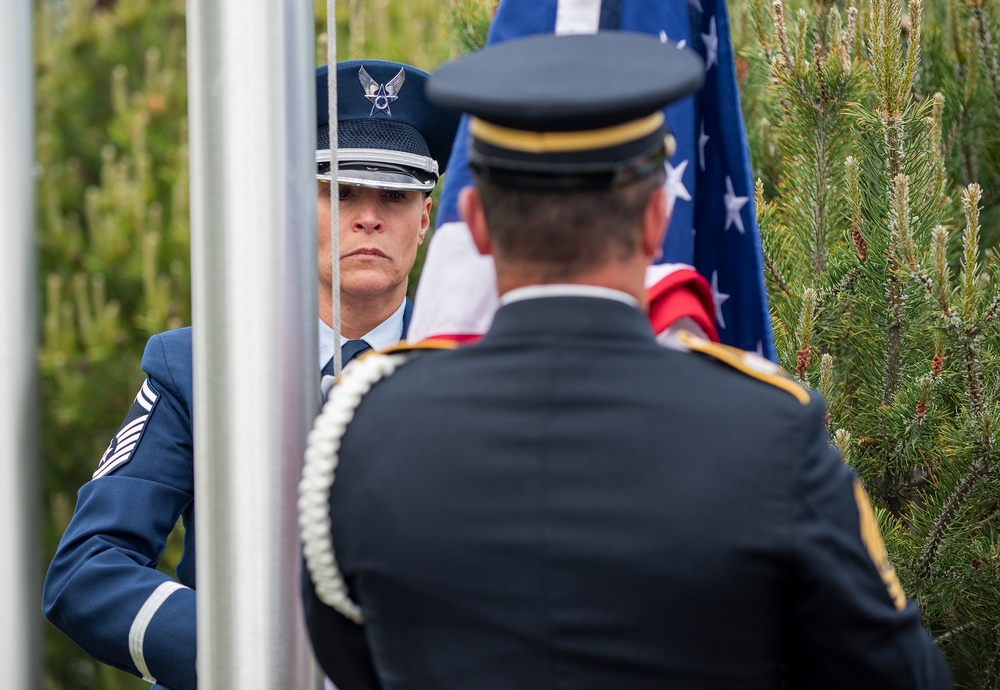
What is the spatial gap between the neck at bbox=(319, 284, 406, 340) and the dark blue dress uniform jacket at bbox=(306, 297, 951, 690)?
1162 mm

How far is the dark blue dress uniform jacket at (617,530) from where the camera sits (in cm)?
116

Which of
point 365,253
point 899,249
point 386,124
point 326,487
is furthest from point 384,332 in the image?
point 326,487

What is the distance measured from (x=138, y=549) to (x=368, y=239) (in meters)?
0.76

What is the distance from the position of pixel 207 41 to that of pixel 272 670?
2.37ft

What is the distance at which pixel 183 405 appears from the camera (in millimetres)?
2117

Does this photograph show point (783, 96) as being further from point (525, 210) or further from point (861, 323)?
point (525, 210)

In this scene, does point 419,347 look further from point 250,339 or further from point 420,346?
point 250,339

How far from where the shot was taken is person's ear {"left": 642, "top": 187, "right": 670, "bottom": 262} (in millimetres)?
1226

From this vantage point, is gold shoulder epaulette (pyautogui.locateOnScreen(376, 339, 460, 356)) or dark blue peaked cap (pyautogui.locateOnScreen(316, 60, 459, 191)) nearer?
gold shoulder epaulette (pyautogui.locateOnScreen(376, 339, 460, 356))

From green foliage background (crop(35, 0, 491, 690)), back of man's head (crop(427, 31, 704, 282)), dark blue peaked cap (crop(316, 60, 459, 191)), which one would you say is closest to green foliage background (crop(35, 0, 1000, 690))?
dark blue peaked cap (crop(316, 60, 459, 191))

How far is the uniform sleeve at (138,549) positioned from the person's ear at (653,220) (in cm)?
84

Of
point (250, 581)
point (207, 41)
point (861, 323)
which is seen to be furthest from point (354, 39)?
point (250, 581)

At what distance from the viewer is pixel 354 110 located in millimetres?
2420

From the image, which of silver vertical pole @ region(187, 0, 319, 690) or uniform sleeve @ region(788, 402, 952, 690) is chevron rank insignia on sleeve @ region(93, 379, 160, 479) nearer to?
silver vertical pole @ region(187, 0, 319, 690)
